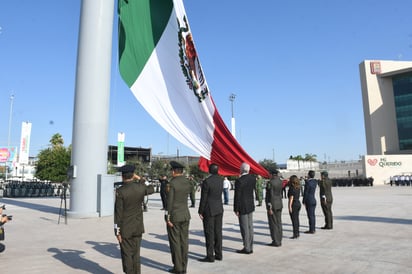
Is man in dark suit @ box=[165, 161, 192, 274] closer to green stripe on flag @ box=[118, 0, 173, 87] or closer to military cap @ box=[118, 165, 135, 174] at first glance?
military cap @ box=[118, 165, 135, 174]

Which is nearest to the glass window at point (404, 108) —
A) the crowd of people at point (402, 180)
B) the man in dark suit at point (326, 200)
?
the crowd of people at point (402, 180)

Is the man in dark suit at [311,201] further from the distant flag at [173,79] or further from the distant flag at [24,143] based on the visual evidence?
the distant flag at [24,143]

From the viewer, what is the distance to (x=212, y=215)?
596cm

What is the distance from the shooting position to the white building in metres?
62.3

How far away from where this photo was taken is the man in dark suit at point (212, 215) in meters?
5.89

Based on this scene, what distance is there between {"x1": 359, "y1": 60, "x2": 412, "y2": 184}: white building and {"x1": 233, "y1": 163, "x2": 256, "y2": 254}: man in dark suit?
62985 millimetres

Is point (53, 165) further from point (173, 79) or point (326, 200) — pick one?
point (326, 200)

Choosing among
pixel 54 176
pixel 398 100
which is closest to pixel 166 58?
pixel 54 176

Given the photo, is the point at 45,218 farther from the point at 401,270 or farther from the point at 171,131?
the point at 401,270

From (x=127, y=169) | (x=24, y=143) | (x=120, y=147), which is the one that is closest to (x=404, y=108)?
(x=120, y=147)

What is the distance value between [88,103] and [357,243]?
9586 millimetres

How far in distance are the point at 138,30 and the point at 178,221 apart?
21.0 feet

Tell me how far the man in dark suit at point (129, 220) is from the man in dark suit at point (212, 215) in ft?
5.02

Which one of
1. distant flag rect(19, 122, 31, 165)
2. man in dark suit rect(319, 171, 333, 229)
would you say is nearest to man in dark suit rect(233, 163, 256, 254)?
man in dark suit rect(319, 171, 333, 229)
